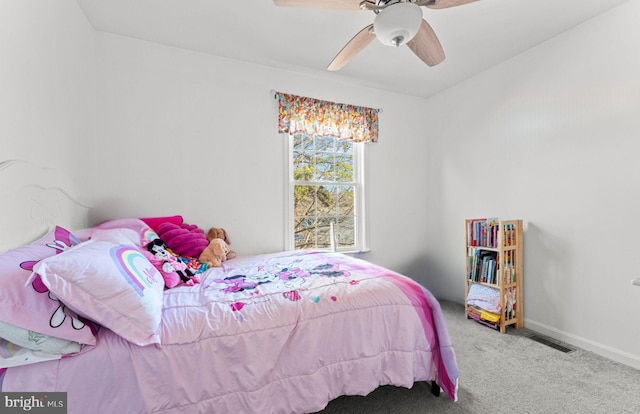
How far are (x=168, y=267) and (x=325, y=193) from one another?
1.98 metres

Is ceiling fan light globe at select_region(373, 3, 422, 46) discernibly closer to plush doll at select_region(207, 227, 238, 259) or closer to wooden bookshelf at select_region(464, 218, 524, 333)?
wooden bookshelf at select_region(464, 218, 524, 333)

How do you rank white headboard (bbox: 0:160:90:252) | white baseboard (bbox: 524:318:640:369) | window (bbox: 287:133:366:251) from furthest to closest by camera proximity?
1. window (bbox: 287:133:366:251)
2. white baseboard (bbox: 524:318:640:369)
3. white headboard (bbox: 0:160:90:252)

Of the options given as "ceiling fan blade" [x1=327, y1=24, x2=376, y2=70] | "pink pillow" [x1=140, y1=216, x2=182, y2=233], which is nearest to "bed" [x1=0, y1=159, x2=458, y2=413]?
"pink pillow" [x1=140, y1=216, x2=182, y2=233]

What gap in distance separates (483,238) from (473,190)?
2.18 ft

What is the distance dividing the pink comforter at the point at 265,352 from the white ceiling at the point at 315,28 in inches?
76.4

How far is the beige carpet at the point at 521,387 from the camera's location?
1551 millimetres

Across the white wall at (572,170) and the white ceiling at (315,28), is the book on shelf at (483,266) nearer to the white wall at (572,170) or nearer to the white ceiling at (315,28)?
the white wall at (572,170)

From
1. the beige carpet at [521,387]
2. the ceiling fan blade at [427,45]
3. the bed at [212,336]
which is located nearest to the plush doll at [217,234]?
the bed at [212,336]

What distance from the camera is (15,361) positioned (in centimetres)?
91

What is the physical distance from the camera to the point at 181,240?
2.15m

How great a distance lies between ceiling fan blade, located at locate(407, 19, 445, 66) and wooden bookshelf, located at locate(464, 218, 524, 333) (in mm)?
1537

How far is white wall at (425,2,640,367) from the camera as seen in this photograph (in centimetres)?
205

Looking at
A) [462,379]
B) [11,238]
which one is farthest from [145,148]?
[462,379]

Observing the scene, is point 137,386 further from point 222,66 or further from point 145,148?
point 222,66
